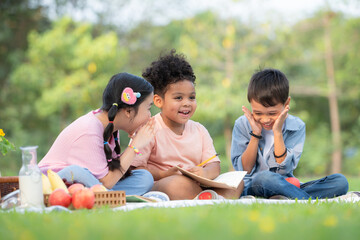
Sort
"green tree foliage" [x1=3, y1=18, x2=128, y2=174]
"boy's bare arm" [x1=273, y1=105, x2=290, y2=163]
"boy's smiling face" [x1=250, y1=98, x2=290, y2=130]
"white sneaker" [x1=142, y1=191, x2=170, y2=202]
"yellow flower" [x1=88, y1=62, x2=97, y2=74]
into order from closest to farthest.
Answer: "white sneaker" [x1=142, y1=191, x2=170, y2=202]
"boy's bare arm" [x1=273, y1=105, x2=290, y2=163]
"boy's smiling face" [x1=250, y1=98, x2=290, y2=130]
"green tree foliage" [x1=3, y1=18, x2=128, y2=174]
"yellow flower" [x1=88, y1=62, x2=97, y2=74]

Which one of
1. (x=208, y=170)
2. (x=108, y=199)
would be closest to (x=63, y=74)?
(x=208, y=170)

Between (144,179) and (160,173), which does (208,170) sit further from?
(144,179)

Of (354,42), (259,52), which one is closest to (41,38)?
(259,52)

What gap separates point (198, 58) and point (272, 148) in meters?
15.3

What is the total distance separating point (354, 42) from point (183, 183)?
59.9 ft

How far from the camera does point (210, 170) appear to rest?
199 inches

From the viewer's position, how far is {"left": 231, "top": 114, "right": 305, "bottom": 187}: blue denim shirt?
16.9 feet

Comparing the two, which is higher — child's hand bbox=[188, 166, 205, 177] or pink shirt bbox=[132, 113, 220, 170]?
pink shirt bbox=[132, 113, 220, 170]

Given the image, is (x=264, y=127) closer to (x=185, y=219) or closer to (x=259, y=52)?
(x=185, y=219)

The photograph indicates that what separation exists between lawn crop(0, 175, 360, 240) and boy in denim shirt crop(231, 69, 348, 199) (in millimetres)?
1840

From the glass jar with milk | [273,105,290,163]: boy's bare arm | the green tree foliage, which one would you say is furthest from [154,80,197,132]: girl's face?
the green tree foliage

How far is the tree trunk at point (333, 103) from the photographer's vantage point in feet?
66.7

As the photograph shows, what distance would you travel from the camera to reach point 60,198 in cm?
352

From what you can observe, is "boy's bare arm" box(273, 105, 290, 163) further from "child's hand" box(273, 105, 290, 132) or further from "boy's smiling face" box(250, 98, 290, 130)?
"boy's smiling face" box(250, 98, 290, 130)
